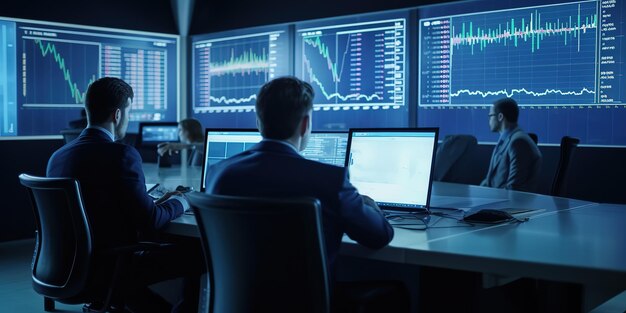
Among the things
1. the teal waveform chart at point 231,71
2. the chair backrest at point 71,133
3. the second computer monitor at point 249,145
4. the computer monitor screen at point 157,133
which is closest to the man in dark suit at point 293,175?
the second computer monitor at point 249,145

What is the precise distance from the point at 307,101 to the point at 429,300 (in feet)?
2.49

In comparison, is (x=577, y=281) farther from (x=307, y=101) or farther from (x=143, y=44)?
(x=143, y=44)

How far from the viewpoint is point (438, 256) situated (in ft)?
6.51

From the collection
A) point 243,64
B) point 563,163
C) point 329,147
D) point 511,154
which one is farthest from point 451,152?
point 243,64

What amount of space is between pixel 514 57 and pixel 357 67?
1.52 m

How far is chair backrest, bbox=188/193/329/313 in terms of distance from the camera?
5.87ft

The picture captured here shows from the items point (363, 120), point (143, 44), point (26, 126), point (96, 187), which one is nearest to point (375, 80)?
point (363, 120)

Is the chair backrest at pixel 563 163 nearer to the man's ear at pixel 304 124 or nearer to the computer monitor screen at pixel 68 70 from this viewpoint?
the man's ear at pixel 304 124

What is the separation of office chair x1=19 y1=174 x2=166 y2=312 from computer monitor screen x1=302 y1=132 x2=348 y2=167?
35.0 inches

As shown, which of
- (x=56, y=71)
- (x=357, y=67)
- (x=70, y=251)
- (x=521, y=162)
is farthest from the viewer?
(x=56, y=71)

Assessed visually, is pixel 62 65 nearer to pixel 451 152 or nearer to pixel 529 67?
pixel 451 152

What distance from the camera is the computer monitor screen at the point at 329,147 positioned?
10.4 feet

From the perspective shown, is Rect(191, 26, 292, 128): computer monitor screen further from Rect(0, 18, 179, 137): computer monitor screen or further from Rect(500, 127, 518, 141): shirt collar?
Rect(500, 127, 518, 141): shirt collar

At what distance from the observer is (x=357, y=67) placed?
20.8 ft
